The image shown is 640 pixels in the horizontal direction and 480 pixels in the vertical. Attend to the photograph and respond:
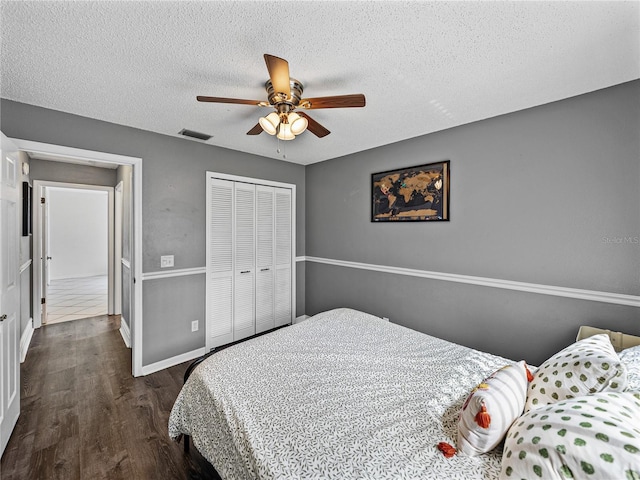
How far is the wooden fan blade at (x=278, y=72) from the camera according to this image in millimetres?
1357

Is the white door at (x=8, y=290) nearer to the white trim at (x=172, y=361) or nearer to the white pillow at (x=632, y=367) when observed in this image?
the white trim at (x=172, y=361)

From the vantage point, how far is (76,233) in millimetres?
7520

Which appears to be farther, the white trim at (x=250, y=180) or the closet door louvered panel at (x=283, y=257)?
the closet door louvered panel at (x=283, y=257)

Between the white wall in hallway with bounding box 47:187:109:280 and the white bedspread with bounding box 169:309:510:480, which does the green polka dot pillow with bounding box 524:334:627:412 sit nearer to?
the white bedspread with bounding box 169:309:510:480

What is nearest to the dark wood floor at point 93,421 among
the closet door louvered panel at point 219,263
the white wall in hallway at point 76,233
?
the closet door louvered panel at point 219,263

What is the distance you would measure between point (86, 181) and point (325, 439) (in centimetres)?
505

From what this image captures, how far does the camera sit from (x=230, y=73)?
5.89 ft

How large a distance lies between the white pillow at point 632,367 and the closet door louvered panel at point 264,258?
3.34 m

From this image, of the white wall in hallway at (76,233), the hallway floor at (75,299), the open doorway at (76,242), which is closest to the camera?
the hallway floor at (75,299)

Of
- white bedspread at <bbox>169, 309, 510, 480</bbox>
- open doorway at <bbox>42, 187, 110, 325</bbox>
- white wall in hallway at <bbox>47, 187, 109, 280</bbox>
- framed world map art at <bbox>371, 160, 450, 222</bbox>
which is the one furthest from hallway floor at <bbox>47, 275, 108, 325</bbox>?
framed world map art at <bbox>371, 160, 450, 222</bbox>

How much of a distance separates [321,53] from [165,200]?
223 centimetres

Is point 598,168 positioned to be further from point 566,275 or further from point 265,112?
point 265,112

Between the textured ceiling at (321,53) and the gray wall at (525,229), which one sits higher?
the textured ceiling at (321,53)

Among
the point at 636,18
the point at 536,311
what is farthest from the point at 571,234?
the point at 636,18
